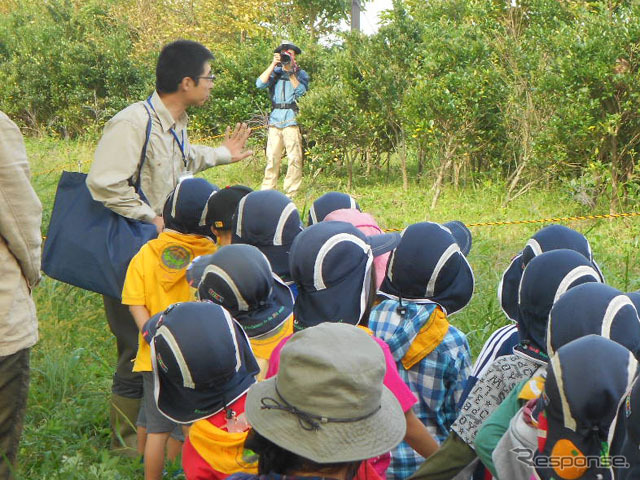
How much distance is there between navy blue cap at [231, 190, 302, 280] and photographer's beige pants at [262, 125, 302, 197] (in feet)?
22.2

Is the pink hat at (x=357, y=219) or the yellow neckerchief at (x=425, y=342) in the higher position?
the pink hat at (x=357, y=219)

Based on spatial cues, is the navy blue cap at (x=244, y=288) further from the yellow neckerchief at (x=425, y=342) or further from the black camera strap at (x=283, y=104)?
the black camera strap at (x=283, y=104)

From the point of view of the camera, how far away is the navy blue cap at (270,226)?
2.89 meters

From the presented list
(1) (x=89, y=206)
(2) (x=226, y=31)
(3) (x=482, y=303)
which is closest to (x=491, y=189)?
(3) (x=482, y=303)

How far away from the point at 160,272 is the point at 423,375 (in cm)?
123

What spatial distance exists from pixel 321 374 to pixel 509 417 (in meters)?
0.55

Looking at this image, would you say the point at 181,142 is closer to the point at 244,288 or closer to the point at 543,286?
the point at 244,288

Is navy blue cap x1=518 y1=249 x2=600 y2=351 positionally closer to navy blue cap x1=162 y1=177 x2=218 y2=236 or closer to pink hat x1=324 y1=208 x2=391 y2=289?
pink hat x1=324 y1=208 x2=391 y2=289

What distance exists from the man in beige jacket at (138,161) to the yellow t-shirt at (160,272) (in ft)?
0.85

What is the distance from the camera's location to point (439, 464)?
6.28ft

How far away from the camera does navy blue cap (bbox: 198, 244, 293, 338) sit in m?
2.39

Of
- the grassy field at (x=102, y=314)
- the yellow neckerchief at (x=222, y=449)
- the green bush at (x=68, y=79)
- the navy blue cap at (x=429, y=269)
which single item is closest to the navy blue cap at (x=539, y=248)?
the navy blue cap at (x=429, y=269)

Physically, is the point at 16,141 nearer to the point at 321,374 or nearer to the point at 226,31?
the point at 321,374

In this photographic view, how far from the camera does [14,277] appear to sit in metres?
2.45
